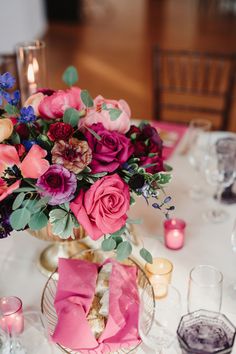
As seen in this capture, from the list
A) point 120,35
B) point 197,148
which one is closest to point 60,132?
point 197,148

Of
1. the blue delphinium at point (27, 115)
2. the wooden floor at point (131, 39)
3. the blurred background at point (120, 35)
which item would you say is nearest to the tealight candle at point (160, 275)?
the blue delphinium at point (27, 115)

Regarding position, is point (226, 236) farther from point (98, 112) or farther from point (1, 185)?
point (1, 185)

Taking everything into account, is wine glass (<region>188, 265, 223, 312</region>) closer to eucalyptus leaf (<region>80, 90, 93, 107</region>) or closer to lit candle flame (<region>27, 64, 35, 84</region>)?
eucalyptus leaf (<region>80, 90, 93, 107</region>)

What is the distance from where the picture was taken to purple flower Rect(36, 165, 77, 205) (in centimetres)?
93

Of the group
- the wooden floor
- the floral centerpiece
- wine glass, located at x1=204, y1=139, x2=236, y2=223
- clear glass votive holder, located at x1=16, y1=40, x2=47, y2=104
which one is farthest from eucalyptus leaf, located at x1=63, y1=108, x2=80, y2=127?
the wooden floor

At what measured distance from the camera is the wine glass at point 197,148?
1583 millimetres

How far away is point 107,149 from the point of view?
100cm

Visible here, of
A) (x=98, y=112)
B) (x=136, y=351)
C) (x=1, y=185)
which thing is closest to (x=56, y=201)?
(x=1, y=185)

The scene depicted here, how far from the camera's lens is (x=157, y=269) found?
3.86 feet

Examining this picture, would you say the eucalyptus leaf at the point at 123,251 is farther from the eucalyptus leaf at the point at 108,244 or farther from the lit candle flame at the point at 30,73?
the lit candle flame at the point at 30,73

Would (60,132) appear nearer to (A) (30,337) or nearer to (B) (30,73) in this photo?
(A) (30,337)

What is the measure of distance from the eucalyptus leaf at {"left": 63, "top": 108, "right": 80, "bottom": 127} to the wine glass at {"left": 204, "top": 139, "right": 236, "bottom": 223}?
0.56 meters

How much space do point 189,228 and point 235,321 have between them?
0.37 m

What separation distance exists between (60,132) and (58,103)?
0.43 ft
